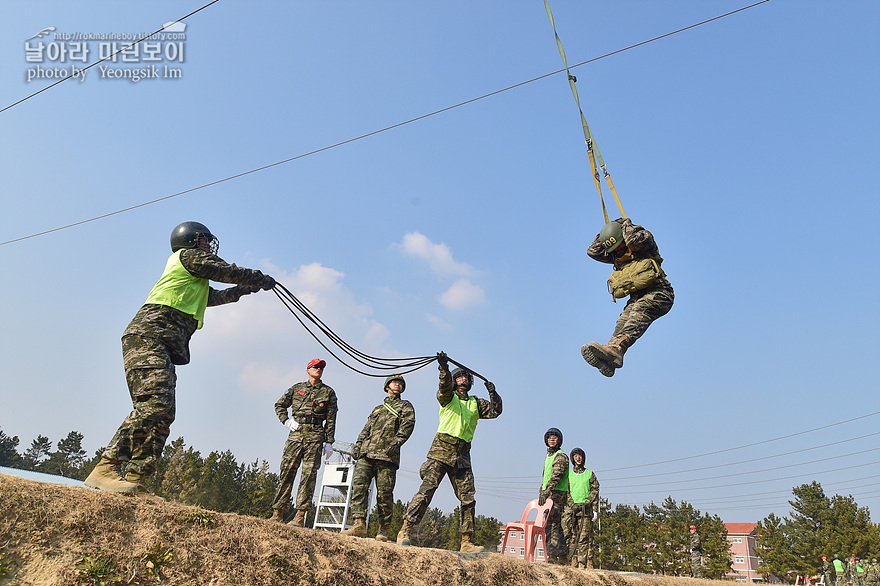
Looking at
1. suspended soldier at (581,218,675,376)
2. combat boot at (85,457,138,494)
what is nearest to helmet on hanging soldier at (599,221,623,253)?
suspended soldier at (581,218,675,376)

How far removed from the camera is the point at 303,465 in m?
7.96

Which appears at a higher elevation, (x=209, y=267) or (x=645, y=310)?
(x=645, y=310)

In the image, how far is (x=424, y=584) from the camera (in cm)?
568

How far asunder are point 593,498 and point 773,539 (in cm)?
4534

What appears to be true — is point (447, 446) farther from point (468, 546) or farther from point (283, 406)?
point (283, 406)

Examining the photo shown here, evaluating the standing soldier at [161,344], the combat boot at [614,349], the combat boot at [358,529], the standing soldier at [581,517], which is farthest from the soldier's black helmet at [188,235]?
the standing soldier at [581,517]

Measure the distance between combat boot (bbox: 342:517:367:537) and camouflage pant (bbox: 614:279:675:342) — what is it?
405 cm

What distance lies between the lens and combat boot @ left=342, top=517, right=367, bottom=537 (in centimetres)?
706

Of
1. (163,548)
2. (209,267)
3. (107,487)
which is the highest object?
(209,267)

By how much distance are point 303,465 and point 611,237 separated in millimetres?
5349

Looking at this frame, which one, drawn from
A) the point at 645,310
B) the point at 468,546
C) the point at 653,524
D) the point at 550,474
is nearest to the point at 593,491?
the point at 550,474

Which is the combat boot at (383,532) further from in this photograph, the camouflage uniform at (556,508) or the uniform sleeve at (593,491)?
the uniform sleeve at (593,491)

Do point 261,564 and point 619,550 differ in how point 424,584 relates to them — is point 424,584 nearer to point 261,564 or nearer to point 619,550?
point 261,564

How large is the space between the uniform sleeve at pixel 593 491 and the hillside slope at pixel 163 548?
5.93m
